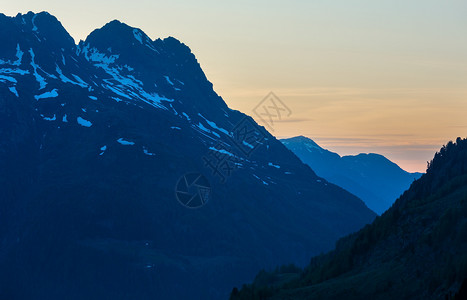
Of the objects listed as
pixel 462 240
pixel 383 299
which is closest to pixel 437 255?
pixel 462 240

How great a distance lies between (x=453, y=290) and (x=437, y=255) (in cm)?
3458

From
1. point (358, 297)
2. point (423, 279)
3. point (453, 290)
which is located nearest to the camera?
point (453, 290)

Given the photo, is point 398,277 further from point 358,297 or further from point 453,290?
point 453,290

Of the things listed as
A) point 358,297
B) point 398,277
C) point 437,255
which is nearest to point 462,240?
point 437,255

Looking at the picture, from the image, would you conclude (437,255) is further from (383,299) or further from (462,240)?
(383,299)

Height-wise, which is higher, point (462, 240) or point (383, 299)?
point (462, 240)

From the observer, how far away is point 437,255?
199625mm

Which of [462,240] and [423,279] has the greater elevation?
[462,240]

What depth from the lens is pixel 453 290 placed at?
166m

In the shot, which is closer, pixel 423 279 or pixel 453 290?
pixel 453 290

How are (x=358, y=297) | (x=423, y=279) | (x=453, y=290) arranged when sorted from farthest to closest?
(x=358, y=297) < (x=423, y=279) < (x=453, y=290)

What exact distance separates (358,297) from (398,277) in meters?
12.7

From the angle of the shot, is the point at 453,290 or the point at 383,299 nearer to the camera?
the point at 453,290

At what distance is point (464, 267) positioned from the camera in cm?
17538
